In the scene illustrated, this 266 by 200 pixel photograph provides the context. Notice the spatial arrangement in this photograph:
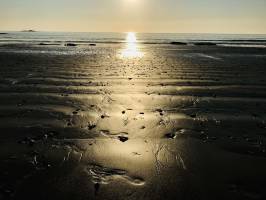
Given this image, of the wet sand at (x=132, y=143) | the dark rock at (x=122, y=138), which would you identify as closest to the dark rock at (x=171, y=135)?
the wet sand at (x=132, y=143)

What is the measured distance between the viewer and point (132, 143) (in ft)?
18.6

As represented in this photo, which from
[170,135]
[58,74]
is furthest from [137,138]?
[58,74]

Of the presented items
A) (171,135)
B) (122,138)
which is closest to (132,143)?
(122,138)

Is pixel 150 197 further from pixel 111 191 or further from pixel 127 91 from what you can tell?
pixel 127 91

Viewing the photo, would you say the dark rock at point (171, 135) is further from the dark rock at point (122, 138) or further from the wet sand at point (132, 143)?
the dark rock at point (122, 138)

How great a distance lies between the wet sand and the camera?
411 cm

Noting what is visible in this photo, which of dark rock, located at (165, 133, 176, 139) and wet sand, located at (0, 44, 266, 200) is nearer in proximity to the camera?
wet sand, located at (0, 44, 266, 200)

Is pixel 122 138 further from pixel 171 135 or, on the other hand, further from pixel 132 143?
pixel 171 135

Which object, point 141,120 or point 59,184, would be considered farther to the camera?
point 141,120

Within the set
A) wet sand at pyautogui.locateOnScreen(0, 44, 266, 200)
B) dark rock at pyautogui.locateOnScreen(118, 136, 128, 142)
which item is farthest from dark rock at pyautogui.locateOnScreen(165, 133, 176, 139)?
dark rock at pyautogui.locateOnScreen(118, 136, 128, 142)

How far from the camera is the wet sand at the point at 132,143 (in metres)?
4.11

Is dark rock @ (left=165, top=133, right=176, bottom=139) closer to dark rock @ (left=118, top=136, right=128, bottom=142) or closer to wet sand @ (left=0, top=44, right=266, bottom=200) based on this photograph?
wet sand @ (left=0, top=44, right=266, bottom=200)

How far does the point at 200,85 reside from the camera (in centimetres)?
1184

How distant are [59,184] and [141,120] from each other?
3.26 meters
